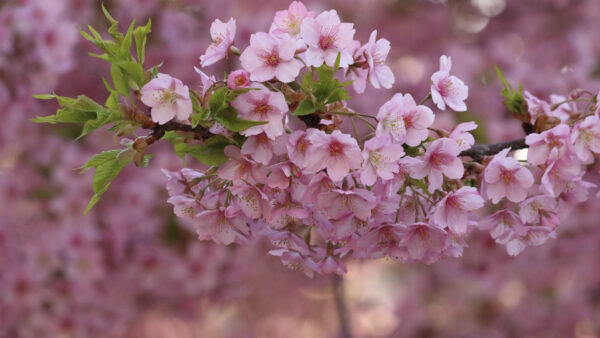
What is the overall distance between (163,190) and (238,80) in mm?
2473

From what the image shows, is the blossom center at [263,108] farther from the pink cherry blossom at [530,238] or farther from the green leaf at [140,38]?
the pink cherry blossom at [530,238]

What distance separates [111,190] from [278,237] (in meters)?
2.49

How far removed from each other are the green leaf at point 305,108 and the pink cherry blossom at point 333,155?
0.15ft

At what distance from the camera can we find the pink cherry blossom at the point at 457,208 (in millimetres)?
950

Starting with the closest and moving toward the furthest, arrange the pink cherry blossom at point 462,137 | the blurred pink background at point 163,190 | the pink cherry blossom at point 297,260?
the pink cherry blossom at point 462,137 < the pink cherry blossom at point 297,260 < the blurred pink background at point 163,190

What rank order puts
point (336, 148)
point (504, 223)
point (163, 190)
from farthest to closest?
point (163, 190) < point (504, 223) < point (336, 148)

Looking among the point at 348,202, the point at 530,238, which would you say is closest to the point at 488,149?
the point at 530,238

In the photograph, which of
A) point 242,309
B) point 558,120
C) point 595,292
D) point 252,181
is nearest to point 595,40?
point 595,292

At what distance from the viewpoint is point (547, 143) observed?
1.00 metres

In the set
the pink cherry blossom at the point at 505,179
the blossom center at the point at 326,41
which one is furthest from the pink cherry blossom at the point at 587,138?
the blossom center at the point at 326,41

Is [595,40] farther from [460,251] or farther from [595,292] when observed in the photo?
[460,251]

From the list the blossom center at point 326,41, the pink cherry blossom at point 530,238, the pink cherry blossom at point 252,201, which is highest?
the blossom center at point 326,41

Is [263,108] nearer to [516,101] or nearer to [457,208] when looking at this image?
[457,208]

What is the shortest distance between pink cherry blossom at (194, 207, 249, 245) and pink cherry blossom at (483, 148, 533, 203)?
1.44 feet
